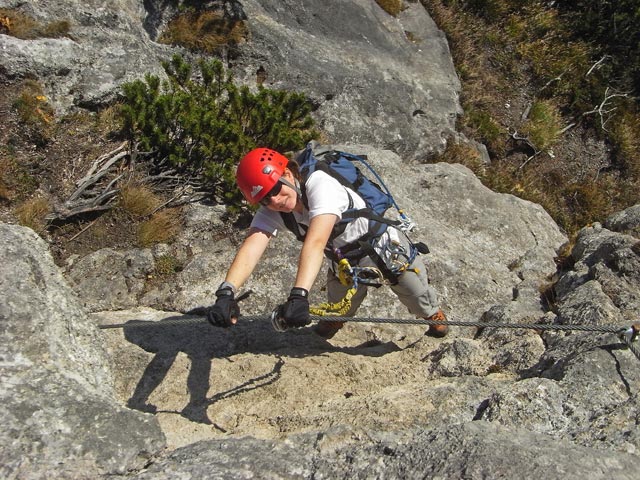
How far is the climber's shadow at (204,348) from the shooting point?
15.3 ft

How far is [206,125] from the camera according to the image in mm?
7641

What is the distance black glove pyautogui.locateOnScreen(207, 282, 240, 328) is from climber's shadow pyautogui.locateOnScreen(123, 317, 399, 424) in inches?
30.6

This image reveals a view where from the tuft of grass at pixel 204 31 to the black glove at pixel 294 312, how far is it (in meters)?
7.51

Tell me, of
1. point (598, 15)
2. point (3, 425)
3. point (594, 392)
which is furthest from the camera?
point (598, 15)

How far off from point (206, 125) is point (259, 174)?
3860 millimetres

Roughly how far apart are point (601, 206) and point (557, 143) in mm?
2009

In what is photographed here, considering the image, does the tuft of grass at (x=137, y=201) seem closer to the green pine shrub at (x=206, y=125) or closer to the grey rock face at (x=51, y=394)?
the green pine shrub at (x=206, y=125)

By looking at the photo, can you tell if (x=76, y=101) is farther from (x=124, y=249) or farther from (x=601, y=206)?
(x=601, y=206)

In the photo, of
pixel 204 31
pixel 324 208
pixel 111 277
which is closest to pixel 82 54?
pixel 204 31

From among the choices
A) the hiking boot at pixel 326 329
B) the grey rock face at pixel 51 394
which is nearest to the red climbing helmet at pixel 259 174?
the grey rock face at pixel 51 394

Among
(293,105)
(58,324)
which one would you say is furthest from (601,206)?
(58,324)

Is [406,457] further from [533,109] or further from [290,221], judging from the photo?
[533,109]

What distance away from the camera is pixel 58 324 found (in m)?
3.82

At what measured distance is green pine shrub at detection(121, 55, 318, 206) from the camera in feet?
24.7
